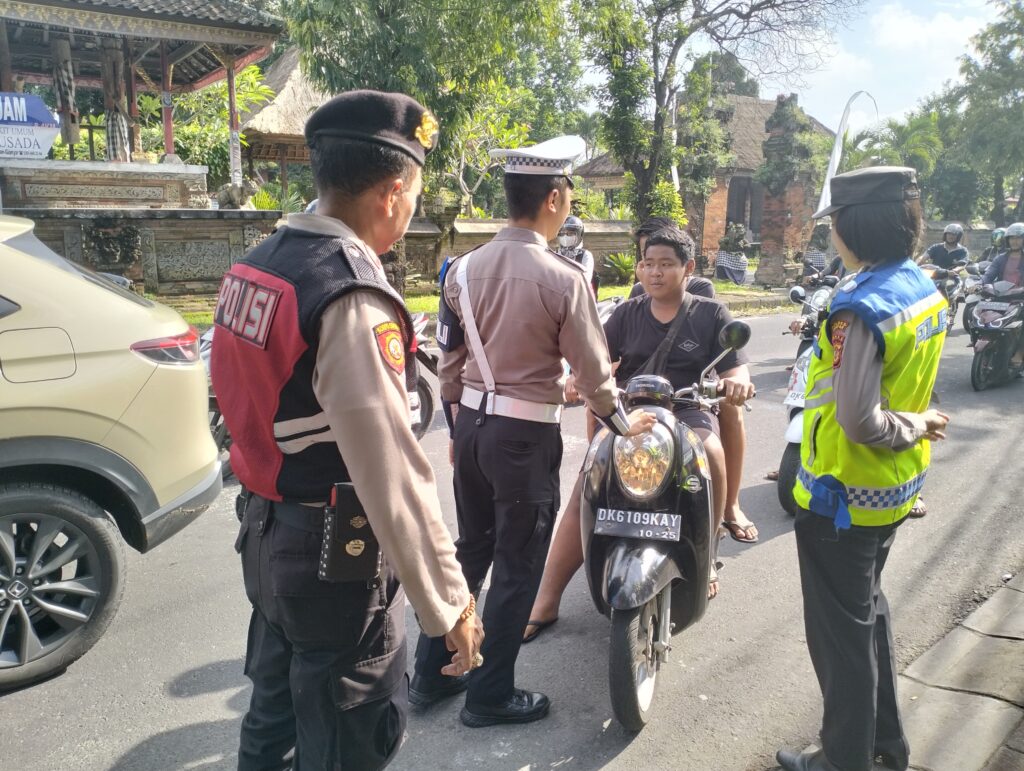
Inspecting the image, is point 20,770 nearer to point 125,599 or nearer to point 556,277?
point 125,599

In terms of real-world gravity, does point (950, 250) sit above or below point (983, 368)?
above

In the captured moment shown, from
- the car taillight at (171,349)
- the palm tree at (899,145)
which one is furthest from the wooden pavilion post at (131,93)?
the palm tree at (899,145)

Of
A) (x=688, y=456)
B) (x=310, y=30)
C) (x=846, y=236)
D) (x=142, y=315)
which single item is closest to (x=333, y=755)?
(x=688, y=456)

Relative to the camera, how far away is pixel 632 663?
251 centimetres

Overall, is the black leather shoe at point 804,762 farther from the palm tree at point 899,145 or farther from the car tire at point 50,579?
the palm tree at point 899,145

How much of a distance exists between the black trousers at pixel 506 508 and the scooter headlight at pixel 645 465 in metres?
0.24

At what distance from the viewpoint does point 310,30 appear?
1238 cm

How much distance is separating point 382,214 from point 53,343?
184 cm

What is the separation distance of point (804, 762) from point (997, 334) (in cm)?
Result: 738

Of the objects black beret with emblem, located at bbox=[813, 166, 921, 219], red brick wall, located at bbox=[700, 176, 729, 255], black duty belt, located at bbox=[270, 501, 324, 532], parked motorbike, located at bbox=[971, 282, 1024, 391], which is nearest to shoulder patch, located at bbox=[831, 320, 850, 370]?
black beret with emblem, located at bbox=[813, 166, 921, 219]

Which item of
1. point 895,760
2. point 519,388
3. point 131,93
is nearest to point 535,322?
point 519,388

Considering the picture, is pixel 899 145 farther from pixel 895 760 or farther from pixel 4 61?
pixel 895 760

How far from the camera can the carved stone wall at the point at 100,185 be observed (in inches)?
475

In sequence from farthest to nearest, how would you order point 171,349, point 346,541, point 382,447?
point 171,349
point 346,541
point 382,447
